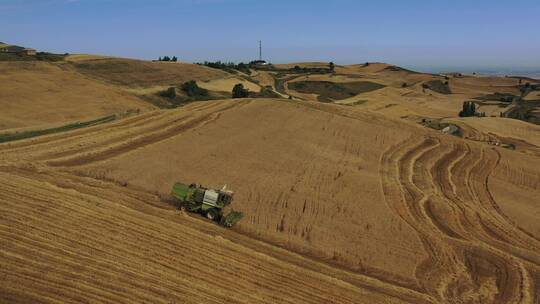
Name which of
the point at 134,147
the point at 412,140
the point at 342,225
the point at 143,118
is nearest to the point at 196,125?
the point at 143,118

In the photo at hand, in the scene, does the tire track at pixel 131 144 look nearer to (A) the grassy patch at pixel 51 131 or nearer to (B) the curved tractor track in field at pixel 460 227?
(A) the grassy patch at pixel 51 131

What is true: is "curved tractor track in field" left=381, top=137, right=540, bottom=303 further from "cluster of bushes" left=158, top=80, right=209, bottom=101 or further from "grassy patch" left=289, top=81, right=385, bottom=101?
"grassy patch" left=289, top=81, right=385, bottom=101

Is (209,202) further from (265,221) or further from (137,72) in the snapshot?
(137,72)

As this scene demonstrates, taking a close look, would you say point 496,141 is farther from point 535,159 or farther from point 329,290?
point 329,290

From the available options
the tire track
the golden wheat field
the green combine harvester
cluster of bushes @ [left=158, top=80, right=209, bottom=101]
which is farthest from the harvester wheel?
cluster of bushes @ [left=158, top=80, right=209, bottom=101]

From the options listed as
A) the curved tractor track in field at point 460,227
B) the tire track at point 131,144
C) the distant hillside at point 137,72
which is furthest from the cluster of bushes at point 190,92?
the curved tractor track in field at point 460,227
